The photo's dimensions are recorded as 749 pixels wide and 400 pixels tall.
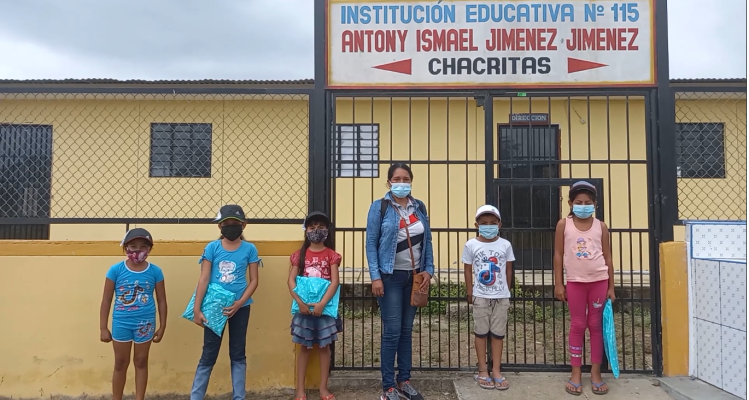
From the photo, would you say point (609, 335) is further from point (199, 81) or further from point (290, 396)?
point (199, 81)

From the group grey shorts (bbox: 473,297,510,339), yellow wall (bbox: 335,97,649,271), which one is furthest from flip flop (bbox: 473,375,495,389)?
yellow wall (bbox: 335,97,649,271)

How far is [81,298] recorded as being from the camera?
11.7 ft

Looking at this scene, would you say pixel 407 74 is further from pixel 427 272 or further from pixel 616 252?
pixel 616 252

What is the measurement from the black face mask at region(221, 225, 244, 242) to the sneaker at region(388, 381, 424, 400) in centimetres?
162

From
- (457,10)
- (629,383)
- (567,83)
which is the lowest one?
(629,383)

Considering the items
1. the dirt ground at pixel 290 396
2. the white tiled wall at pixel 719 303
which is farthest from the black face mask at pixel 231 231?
the white tiled wall at pixel 719 303

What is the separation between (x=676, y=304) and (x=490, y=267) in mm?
1542

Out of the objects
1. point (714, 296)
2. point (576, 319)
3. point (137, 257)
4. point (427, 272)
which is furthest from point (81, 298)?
point (714, 296)

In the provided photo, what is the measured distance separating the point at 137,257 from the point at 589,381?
342 cm

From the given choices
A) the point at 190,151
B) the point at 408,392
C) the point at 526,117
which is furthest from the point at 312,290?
the point at 190,151

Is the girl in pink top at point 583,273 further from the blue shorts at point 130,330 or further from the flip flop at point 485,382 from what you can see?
the blue shorts at point 130,330

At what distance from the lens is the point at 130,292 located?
10.1 feet

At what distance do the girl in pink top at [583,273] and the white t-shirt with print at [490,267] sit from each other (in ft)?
1.27

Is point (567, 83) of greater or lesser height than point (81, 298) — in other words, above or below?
above
